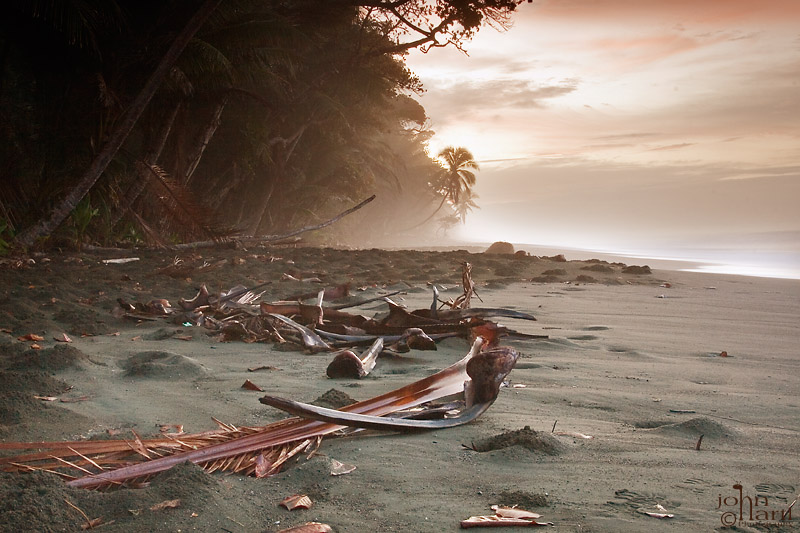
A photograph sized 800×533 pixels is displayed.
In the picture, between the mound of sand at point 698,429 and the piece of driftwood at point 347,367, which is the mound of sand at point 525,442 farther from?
the piece of driftwood at point 347,367

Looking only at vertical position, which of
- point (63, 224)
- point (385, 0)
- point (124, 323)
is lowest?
point (124, 323)

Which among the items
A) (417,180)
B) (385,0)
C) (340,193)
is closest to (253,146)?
(385,0)

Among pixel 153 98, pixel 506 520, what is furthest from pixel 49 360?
pixel 153 98

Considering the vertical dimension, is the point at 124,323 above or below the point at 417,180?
below

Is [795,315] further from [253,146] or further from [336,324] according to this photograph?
[253,146]

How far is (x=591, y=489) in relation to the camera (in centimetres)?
151

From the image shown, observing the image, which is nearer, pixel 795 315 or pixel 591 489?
pixel 591 489

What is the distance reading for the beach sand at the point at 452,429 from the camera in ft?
4.41

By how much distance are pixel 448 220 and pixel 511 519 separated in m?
Answer: 69.4

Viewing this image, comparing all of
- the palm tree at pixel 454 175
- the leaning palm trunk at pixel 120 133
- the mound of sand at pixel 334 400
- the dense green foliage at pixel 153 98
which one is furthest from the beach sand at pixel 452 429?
the palm tree at pixel 454 175

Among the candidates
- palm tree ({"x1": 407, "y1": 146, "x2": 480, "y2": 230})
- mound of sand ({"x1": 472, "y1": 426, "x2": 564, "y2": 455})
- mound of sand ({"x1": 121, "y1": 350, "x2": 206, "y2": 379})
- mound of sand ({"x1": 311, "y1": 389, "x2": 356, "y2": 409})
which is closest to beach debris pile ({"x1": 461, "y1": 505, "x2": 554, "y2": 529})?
mound of sand ({"x1": 472, "y1": 426, "x2": 564, "y2": 455})

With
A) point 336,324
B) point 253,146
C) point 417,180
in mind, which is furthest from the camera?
point 417,180

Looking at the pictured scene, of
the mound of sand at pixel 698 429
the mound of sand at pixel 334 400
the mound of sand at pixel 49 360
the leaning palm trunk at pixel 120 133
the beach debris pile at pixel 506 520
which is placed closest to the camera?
the beach debris pile at pixel 506 520

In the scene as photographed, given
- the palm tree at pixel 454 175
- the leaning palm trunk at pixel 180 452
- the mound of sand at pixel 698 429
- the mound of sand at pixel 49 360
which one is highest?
the palm tree at pixel 454 175
